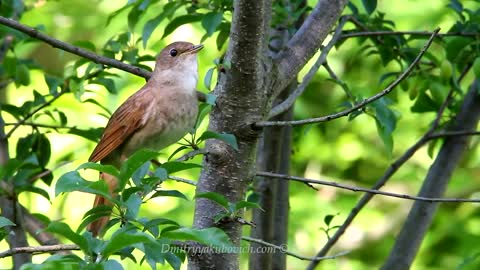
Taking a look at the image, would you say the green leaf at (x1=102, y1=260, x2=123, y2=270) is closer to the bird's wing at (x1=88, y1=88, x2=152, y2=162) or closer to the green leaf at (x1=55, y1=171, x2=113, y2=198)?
the green leaf at (x1=55, y1=171, x2=113, y2=198)

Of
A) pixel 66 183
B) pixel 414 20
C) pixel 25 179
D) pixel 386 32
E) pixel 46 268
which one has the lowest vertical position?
pixel 46 268

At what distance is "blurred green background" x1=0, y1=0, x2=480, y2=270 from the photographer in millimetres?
6734

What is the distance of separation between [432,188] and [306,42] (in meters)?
1.66

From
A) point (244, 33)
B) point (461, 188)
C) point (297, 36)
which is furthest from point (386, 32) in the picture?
point (461, 188)

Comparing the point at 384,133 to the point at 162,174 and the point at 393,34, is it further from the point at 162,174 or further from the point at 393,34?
the point at 162,174

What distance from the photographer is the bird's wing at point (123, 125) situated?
15.1 ft

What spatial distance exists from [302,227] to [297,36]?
10.5 feet

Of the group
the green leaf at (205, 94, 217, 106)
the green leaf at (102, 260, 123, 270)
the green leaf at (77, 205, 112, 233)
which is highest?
the green leaf at (205, 94, 217, 106)

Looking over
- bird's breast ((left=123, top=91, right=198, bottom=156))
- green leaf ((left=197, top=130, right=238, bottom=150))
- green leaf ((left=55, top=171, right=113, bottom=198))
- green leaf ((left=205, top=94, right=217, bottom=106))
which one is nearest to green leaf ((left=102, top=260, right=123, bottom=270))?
green leaf ((left=55, top=171, right=113, bottom=198))

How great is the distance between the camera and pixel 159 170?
283cm

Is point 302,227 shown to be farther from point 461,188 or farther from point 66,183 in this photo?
point 66,183

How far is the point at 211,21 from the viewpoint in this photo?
424 centimetres

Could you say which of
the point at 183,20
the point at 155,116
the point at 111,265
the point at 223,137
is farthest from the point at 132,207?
the point at 183,20

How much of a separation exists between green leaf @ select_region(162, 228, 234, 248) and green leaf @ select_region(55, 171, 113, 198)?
0.25 meters
